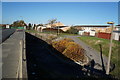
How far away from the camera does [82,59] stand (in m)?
18.7

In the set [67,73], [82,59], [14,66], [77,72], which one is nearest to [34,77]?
[14,66]

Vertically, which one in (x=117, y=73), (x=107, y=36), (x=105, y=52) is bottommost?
(x=117, y=73)

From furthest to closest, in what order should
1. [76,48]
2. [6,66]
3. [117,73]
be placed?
[76,48]
[117,73]
[6,66]

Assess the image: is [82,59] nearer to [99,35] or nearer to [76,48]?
[76,48]

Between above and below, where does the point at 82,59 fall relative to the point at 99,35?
below

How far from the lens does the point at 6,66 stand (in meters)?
10.6

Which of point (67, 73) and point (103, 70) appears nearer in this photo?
point (67, 73)

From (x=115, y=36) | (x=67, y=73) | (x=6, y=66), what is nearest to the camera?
(x=6, y=66)

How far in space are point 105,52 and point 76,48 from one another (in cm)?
542

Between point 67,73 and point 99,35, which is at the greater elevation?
point 99,35

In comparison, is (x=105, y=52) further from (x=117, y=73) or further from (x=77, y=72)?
(x=77, y=72)

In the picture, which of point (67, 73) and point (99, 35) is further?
point (99, 35)

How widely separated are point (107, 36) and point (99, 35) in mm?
4752

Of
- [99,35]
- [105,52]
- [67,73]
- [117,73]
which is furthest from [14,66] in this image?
[99,35]
